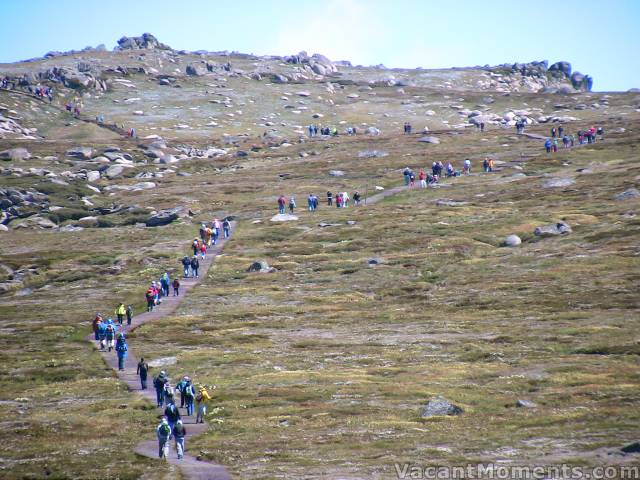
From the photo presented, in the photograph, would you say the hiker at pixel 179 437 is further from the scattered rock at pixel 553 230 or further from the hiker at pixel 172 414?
the scattered rock at pixel 553 230

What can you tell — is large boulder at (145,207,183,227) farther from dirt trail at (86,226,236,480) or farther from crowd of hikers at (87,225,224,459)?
crowd of hikers at (87,225,224,459)

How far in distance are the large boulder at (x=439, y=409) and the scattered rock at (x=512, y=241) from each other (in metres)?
60.5

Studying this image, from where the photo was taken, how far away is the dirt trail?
3716 cm

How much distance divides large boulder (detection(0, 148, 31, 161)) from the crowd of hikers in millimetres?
76881

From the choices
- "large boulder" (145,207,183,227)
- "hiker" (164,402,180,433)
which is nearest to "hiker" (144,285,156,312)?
"hiker" (164,402,180,433)

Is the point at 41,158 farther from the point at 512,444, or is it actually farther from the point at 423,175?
the point at 512,444

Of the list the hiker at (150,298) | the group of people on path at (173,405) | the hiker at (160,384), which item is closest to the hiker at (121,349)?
the group of people on path at (173,405)

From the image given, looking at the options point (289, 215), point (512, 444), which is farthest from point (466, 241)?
point (512, 444)

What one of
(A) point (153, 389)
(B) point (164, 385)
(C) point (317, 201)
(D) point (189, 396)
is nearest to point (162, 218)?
(C) point (317, 201)

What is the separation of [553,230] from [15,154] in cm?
10810

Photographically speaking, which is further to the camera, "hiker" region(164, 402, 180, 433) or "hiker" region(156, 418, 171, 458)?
"hiker" region(164, 402, 180, 433)

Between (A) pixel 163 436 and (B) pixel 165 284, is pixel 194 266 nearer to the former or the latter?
(B) pixel 165 284

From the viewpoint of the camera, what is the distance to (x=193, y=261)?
9650cm

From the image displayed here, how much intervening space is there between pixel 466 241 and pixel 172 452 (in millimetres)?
71201
